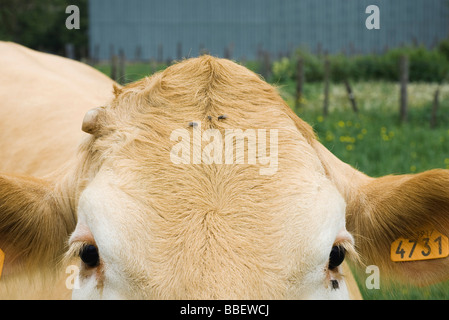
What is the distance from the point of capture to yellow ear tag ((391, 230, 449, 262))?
2.59 metres

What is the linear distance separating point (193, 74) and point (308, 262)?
1.04m

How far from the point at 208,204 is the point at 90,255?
483mm

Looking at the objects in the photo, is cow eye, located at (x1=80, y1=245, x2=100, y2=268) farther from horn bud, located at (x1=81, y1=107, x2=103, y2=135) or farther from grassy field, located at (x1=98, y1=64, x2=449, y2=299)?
grassy field, located at (x1=98, y1=64, x2=449, y2=299)

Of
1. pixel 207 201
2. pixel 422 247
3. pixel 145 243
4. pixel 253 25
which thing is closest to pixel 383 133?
pixel 422 247

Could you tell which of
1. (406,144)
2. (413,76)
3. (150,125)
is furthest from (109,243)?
(413,76)

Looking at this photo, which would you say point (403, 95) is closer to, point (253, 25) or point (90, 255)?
point (90, 255)

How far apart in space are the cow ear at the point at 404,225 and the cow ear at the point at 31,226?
4.45 feet

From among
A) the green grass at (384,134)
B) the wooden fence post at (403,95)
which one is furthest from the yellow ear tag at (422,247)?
the wooden fence post at (403,95)

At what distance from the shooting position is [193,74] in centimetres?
259

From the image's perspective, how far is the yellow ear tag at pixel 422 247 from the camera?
8.49 ft

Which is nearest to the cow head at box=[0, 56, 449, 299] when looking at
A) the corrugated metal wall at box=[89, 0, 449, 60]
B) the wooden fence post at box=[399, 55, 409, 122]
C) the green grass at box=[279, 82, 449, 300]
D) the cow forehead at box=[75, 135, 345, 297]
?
the cow forehead at box=[75, 135, 345, 297]

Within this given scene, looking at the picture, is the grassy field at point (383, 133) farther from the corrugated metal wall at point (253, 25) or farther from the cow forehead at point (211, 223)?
the corrugated metal wall at point (253, 25)

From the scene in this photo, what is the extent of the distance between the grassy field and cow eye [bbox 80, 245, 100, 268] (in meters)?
1.39

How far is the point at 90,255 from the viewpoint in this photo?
2117 mm
